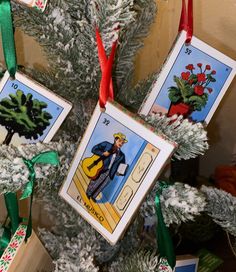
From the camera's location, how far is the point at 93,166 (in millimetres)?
528

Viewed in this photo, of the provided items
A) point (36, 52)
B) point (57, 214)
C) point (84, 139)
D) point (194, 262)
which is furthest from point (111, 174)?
point (36, 52)

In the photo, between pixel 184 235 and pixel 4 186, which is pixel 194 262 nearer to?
pixel 184 235

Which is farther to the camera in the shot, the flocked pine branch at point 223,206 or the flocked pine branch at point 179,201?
the flocked pine branch at point 223,206

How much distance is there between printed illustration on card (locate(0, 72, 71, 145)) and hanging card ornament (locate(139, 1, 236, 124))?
0.12 m

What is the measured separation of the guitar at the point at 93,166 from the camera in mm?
524

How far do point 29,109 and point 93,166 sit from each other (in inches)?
4.3

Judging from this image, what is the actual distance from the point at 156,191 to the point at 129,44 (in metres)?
0.21

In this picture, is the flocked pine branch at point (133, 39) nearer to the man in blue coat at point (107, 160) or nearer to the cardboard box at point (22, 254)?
the man in blue coat at point (107, 160)

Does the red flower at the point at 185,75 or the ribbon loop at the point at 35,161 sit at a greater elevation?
the red flower at the point at 185,75

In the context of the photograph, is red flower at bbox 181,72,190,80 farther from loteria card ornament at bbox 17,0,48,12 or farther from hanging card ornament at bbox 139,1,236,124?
loteria card ornament at bbox 17,0,48,12

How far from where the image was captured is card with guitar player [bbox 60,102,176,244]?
1.60 feet

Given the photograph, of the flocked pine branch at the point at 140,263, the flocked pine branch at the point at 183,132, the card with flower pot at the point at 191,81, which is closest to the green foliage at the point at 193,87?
the card with flower pot at the point at 191,81

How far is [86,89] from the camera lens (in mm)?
587

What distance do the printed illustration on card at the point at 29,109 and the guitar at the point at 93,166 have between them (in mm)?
65
